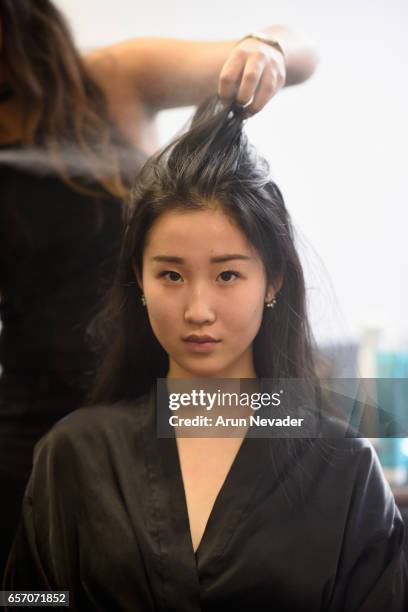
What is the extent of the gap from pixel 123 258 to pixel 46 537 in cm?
42

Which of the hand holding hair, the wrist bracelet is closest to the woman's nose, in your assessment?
the hand holding hair

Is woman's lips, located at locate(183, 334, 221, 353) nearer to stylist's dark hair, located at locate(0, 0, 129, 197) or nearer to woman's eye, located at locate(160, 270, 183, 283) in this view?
woman's eye, located at locate(160, 270, 183, 283)

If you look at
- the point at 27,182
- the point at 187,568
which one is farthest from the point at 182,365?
the point at 27,182

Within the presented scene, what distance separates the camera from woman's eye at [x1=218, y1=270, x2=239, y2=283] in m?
0.94

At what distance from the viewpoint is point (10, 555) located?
1043 mm

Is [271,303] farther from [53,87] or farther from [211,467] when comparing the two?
[53,87]

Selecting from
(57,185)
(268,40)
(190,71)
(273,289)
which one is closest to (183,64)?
(190,71)

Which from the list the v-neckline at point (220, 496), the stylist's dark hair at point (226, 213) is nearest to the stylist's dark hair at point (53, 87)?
the stylist's dark hair at point (226, 213)

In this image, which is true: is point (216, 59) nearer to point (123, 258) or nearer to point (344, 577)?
point (123, 258)

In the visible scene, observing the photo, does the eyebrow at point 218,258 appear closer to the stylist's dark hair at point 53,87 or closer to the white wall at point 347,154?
the white wall at point 347,154

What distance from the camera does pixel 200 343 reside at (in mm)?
953

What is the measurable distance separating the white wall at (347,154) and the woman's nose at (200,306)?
16 centimetres

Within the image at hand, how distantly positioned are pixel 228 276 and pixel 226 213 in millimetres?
85

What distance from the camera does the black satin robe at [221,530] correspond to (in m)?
0.93
